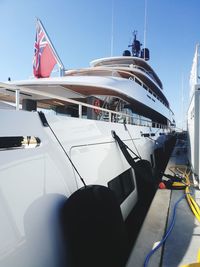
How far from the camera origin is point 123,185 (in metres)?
4.01

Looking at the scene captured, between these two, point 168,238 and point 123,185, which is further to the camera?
point 123,185

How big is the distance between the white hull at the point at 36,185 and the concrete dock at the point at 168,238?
87cm

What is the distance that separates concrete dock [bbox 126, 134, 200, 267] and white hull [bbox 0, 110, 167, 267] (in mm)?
874

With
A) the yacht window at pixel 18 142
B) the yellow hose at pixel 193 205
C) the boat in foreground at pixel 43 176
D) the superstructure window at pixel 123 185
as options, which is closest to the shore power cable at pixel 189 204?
the yellow hose at pixel 193 205

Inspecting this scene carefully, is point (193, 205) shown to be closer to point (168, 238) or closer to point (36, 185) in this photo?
point (168, 238)

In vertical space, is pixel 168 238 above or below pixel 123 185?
below

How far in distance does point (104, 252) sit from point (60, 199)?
2.17 ft

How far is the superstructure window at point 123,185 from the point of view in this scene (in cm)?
360

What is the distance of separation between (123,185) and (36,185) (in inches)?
95.3

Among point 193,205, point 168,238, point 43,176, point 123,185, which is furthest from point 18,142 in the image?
point 193,205

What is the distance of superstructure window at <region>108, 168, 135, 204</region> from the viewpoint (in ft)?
11.8

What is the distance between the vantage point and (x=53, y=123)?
2.40m

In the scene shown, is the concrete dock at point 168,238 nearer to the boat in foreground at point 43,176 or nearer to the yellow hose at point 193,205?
the yellow hose at point 193,205

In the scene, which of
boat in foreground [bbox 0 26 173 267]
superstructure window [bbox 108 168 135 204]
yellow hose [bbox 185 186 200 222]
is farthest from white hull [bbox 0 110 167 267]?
yellow hose [bbox 185 186 200 222]
